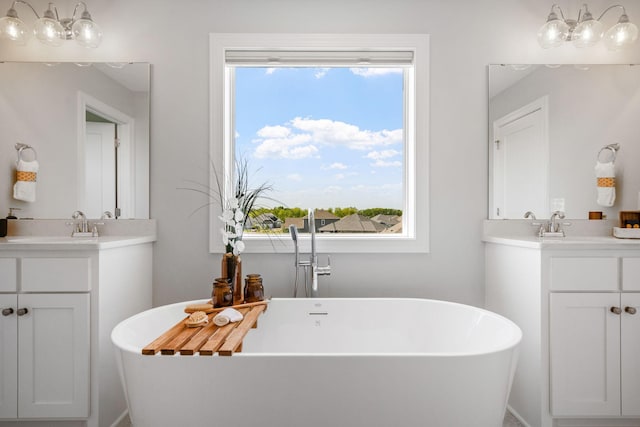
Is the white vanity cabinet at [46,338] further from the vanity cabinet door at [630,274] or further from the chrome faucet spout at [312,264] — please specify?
the vanity cabinet door at [630,274]

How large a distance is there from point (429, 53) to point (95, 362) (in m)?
2.44

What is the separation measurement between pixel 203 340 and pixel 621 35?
272 cm

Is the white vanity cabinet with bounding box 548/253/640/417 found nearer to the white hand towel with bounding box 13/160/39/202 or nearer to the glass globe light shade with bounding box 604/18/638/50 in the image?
the glass globe light shade with bounding box 604/18/638/50

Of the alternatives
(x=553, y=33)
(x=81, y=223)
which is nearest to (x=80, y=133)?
(x=81, y=223)

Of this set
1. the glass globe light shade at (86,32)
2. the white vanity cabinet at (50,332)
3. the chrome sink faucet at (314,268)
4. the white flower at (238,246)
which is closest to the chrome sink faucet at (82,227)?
the white vanity cabinet at (50,332)

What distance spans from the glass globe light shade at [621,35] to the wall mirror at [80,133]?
8.96 ft

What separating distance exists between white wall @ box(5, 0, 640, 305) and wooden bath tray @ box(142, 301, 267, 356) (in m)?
0.72

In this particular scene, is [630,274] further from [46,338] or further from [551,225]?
[46,338]

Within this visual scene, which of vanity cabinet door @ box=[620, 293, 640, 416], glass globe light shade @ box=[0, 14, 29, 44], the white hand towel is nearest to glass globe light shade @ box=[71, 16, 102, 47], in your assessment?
glass globe light shade @ box=[0, 14, 29, 44]

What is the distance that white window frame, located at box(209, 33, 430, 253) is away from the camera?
2195 millimetres

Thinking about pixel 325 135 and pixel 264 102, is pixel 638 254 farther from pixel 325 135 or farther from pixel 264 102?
pixel 264 102

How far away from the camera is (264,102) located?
7.81ft

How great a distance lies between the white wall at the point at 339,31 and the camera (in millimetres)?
2207

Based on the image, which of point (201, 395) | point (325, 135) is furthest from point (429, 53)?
point (201, 395)
